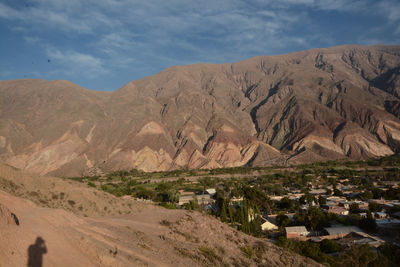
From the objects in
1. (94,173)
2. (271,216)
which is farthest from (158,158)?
(271,216)

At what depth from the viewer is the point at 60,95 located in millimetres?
141750

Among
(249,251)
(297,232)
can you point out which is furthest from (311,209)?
(249,251)

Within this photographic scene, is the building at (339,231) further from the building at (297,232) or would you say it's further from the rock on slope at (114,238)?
the rock on slope at (114,238)

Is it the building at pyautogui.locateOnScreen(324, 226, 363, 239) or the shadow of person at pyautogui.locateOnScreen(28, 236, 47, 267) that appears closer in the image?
the shadow of person at pyautogui.locateOnScreen(28, 236, 47, 267)

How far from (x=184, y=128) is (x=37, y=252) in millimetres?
128165

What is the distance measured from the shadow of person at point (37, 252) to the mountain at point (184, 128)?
9958 centimetres

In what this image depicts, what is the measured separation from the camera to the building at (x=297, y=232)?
1297 inches

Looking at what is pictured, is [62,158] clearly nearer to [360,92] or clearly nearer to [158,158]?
[158,158]

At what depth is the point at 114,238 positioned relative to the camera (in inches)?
502

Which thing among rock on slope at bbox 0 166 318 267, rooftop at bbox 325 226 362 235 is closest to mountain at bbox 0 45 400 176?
rooftop at bbox 325 226 362 235

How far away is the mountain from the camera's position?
364 feet

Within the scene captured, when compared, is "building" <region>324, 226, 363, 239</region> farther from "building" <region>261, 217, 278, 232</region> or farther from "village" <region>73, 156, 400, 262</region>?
"building" <region>261, 217, 278, 232</region>

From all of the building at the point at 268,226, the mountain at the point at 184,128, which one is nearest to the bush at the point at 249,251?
the building at the point at 268,226

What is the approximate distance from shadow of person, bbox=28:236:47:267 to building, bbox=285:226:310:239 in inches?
1123
